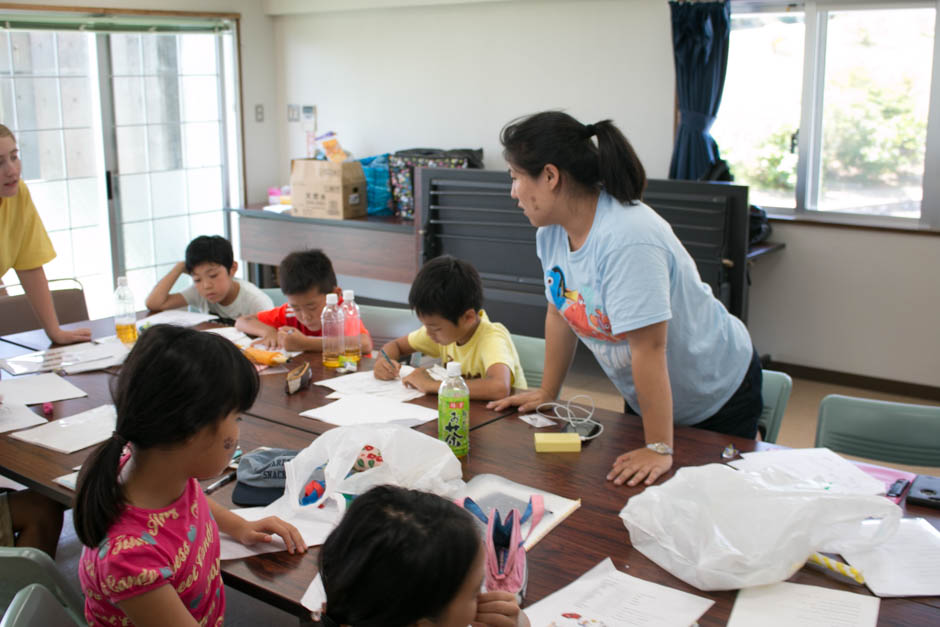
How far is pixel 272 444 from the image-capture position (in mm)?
2037

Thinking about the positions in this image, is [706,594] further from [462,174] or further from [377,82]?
[377,82]

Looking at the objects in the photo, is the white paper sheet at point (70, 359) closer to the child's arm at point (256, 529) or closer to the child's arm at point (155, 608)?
the child's arm at point (256, 529)

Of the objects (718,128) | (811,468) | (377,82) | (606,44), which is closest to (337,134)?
(377,82)

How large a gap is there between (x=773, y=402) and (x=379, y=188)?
3.40 meters

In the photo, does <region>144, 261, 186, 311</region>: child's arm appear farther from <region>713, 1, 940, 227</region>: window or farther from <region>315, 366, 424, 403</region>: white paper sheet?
<region>713, 1, 940, 227</region>: window

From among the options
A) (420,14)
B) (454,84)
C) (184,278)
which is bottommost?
(184,278)

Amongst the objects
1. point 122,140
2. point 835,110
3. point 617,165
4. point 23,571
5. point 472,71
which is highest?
point 472,71

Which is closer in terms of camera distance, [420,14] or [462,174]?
[462,174]

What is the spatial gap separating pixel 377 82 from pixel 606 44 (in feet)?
5.35

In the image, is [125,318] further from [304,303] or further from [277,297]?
[277,297]

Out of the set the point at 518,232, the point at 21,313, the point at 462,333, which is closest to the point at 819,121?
the point at 518,232

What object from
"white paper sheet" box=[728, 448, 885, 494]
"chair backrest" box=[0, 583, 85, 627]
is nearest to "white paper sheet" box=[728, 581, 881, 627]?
"white paper sheet" box=[728, 448, 885, 494]

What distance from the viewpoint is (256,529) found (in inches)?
62.8

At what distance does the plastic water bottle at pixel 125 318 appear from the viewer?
2973 mm
